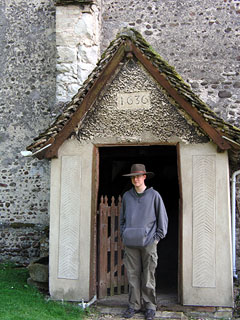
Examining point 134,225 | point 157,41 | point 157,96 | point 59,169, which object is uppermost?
point 157,41

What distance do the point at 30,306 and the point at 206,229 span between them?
2.56 meters

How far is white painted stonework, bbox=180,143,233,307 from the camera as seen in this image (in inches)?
200

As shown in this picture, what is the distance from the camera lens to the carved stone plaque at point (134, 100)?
17.6ft

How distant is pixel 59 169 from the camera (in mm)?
5535

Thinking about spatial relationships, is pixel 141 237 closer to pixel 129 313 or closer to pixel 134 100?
pixel 129 313

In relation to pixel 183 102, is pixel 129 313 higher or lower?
lower

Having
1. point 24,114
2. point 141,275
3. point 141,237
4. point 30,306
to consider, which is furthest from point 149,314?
point 24,114

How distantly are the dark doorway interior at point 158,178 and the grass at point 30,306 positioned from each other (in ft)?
6.81

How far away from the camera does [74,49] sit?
8.36 m

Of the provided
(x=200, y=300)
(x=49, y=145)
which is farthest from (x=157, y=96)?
(x=200, y=300)

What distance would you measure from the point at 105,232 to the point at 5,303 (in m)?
1.67

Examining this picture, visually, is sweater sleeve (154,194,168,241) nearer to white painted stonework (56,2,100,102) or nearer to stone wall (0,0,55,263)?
white painted stonework (56,2,100,102)

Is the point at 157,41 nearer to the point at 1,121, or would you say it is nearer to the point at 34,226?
the point at 1,121

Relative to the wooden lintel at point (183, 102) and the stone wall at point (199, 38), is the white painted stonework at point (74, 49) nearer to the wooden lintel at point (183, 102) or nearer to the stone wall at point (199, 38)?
the stone wall at point (199, 38)
